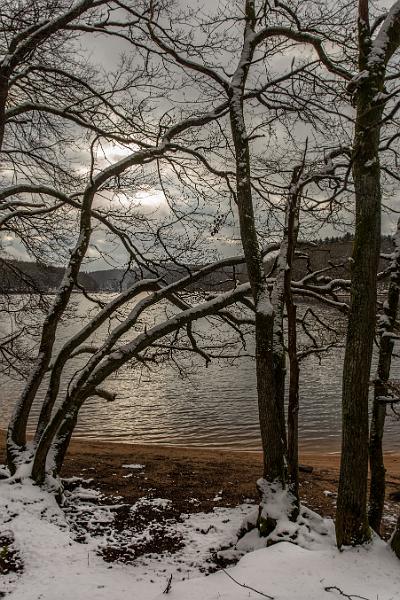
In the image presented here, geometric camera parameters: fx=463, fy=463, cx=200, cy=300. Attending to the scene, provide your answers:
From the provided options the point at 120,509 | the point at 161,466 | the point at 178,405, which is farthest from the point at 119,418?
the point at 120,509

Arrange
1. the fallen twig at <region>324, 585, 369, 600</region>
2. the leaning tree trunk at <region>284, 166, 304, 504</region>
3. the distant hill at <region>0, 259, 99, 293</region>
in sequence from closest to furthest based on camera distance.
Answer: the fallen twig at <region>324, 585, 369, 600</region> → the leaning tree trunk at <region>284, 166, 304, 504</region> → the distant hill at <region>0, 259, 99, 293</region>

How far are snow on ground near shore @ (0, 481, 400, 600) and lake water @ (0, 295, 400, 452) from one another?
279 inches

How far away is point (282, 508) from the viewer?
5.45m

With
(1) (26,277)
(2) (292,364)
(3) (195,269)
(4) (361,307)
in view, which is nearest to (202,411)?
(1) (26,277)

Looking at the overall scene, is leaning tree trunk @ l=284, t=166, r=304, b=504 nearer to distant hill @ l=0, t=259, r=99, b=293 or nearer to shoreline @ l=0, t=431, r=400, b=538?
shoreline @ l=0, t=431, r=400, b=538

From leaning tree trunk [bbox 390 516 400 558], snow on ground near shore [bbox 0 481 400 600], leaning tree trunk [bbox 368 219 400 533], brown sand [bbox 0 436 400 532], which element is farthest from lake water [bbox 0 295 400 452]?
leaning tree trunk [bbox 390 516 400 558]

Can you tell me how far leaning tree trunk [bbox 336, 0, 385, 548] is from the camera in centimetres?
438

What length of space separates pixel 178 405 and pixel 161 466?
37.5 ft

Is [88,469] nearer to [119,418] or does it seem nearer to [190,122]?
[190,122]

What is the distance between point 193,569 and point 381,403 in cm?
278

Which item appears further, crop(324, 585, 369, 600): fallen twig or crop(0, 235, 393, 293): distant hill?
crop(0, 235, 393, 293): distant hill

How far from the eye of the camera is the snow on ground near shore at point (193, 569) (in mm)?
3877

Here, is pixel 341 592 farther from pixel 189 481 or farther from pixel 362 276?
pixel 189 481

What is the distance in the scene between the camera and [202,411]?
66.4 ft
